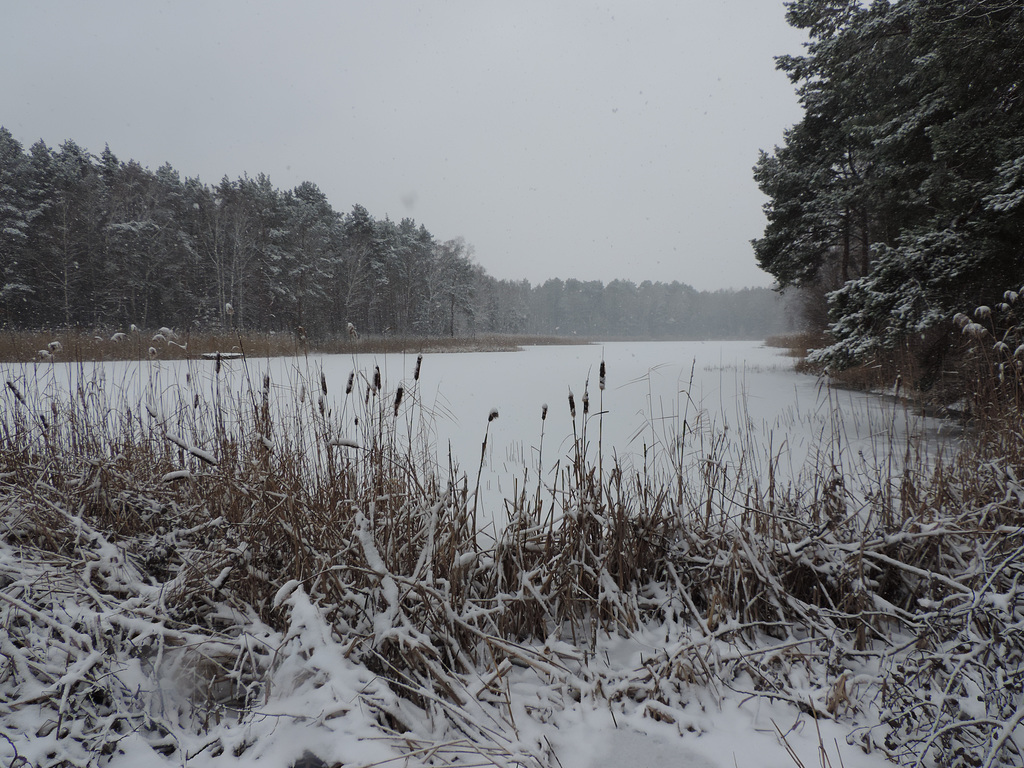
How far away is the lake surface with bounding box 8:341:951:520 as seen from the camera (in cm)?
284

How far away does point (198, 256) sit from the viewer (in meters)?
24.1

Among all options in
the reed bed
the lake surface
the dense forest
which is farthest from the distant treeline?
the reed bed

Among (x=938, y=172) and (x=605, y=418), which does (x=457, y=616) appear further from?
(x=938, y=172)

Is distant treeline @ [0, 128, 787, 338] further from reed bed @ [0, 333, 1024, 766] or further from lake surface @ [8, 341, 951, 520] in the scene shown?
reed bed @ [0, 333, 1024, 766]

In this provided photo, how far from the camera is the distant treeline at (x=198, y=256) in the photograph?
20969 mm

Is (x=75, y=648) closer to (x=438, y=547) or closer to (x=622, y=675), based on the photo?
(x=438, y=547)

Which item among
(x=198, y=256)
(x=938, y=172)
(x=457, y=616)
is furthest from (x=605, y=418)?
(x=198, y=256)

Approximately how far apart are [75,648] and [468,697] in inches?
48.0

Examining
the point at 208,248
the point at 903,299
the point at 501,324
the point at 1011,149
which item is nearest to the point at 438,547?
the point at 903,299

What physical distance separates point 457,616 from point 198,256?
1134 inches

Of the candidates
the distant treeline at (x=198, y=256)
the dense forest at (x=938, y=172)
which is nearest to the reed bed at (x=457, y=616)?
the dense forest at (x=938, y=172)

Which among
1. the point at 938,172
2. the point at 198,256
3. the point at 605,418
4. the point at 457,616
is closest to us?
the point at 457,616

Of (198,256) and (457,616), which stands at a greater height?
(198,256)

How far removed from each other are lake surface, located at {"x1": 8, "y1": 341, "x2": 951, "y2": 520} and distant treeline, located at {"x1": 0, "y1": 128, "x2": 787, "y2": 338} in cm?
908
